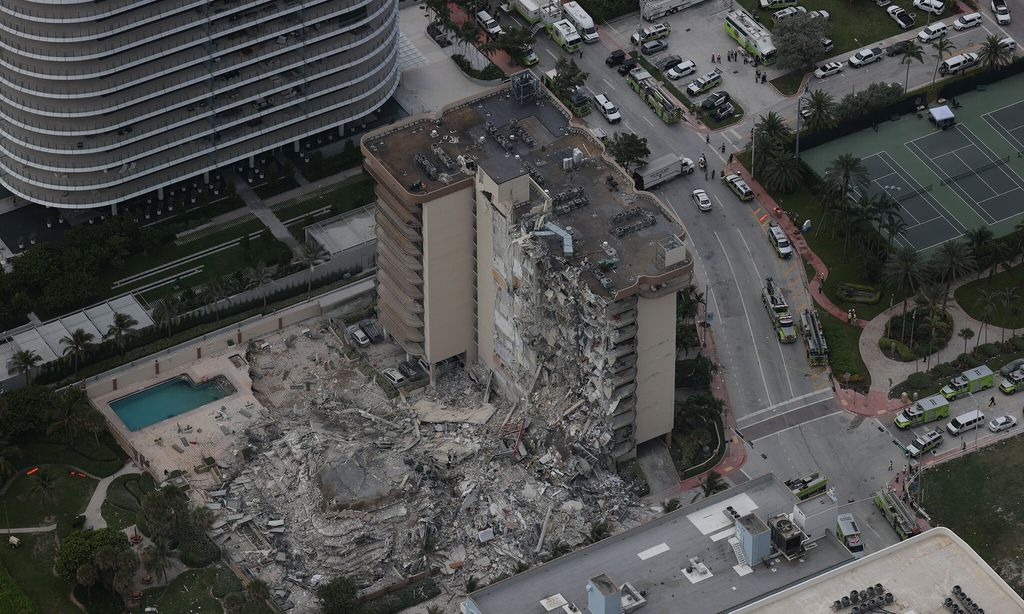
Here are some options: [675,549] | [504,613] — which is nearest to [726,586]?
[675,549]

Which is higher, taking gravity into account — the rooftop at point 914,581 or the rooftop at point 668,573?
the rooftop at point 914,581

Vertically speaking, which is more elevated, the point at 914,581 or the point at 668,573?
the point at 914,581

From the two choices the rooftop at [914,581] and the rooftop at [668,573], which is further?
the rooftop at [668,573]

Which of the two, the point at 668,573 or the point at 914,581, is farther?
the point at 668,573

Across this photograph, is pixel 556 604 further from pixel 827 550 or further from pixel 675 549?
pixel 827 550
